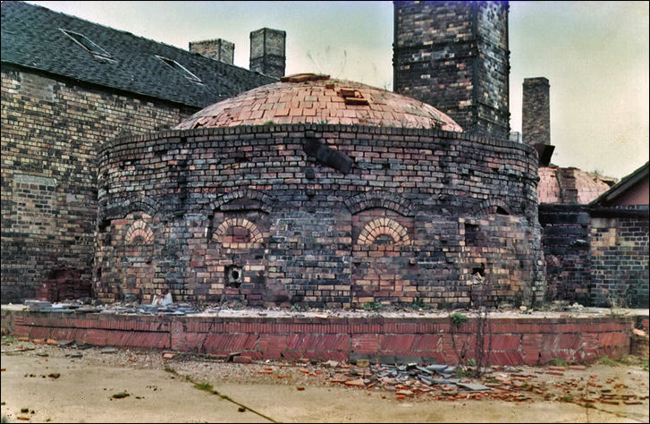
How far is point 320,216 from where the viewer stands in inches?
482

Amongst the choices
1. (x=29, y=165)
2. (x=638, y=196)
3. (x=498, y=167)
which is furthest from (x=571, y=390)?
(x=29, y=165)

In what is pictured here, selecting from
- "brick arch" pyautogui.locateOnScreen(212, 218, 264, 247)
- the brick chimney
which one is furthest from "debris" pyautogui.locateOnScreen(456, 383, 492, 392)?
the brick chimney

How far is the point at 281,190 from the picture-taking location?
40.5 ft

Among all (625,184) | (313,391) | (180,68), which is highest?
(180,68)

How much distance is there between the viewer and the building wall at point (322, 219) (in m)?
12.2

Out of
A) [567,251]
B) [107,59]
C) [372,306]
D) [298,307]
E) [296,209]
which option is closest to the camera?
[298,307]

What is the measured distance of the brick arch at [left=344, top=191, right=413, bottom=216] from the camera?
12.3 meters

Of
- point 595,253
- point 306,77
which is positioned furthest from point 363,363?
point 595,253

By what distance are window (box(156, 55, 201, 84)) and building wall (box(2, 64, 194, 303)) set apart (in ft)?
13.6

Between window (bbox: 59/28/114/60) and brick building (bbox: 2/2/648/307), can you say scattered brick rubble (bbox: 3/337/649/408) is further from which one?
window (bbox: 59/28/114/60)

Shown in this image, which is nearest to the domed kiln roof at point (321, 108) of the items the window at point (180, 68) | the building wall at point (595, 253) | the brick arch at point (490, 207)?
the brick arch at point (490, 207)

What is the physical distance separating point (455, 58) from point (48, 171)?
12.9 metres

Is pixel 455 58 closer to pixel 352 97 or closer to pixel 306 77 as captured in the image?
pixel 306 77

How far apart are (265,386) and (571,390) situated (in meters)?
3.61
